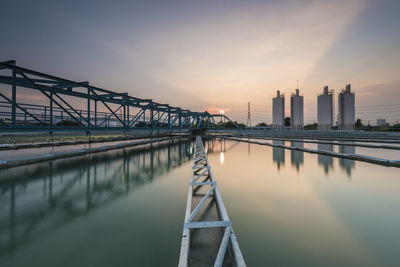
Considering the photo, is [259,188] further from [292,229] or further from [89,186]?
[89,186]

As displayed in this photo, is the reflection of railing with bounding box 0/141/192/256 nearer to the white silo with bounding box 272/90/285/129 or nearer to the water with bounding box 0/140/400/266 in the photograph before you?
the water with bounding box 0/140/400/266

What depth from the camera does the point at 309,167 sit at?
6.37 m

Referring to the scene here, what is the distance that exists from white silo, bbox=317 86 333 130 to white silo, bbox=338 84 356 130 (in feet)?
6.84

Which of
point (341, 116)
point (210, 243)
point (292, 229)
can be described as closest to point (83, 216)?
point (210, 243)

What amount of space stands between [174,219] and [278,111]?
50.0 metres

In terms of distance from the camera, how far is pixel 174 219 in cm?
276

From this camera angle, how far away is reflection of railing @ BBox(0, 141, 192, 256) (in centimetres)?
255

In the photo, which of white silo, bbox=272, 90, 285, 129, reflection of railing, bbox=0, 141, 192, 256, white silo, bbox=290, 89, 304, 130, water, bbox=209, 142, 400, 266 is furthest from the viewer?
white silo, bbox=272, 90, 285, 129

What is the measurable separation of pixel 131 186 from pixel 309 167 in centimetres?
667

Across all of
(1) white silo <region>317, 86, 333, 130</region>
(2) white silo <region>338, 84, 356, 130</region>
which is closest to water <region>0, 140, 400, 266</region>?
(1) white silo <region>317, 86, 333, 130</region>

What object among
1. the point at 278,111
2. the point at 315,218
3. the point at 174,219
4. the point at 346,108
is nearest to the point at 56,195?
the point at 174,219

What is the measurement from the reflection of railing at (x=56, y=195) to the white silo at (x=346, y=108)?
1901 inches

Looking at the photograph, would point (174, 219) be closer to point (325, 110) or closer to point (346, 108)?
point (325, 110)

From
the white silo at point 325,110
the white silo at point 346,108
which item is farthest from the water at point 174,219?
the white silo at point 346,108
